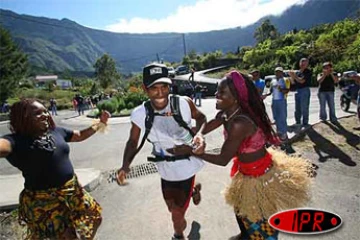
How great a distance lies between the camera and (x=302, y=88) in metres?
8.39

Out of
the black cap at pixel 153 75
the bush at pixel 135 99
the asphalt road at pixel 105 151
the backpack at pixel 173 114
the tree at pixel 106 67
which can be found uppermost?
the black cap at pixel 153 75

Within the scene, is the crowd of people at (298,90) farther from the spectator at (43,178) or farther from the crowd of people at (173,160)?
the spectator at (43,178)

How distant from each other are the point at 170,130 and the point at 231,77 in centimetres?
81

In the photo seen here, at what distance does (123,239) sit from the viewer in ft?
12.7

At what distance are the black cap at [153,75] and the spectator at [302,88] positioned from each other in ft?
18.6

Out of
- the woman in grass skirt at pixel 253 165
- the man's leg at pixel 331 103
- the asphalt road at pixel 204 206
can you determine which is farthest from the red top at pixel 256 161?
the man's leg at pixel 331 103

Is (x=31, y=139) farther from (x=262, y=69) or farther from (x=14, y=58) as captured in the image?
(x=14, y=58)

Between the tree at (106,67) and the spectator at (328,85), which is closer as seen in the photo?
the spectator at (328,85)

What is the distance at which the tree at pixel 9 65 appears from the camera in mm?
44125

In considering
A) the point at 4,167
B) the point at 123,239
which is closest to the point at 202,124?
the point at 123,239

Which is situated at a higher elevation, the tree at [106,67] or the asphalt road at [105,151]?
the asphalt road at [105,151]

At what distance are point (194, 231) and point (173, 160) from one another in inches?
48.8

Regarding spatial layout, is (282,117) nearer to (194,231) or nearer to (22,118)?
(194,231)

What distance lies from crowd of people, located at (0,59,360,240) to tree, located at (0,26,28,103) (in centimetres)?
4465
